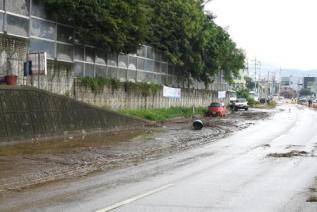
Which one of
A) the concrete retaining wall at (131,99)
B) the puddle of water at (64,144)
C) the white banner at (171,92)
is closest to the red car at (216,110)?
the concrete retaining wall at (131,99)

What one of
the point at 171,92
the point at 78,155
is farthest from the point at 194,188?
the point at 171,92

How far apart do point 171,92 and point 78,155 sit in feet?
107

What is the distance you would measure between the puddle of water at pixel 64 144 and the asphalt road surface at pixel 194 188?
438cm

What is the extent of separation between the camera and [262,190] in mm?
12273

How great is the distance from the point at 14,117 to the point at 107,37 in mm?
13434

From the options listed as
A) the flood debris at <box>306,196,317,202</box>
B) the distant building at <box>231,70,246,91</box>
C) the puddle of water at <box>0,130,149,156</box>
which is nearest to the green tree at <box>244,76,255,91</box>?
the distant building at <box>231,70,246,91</box>

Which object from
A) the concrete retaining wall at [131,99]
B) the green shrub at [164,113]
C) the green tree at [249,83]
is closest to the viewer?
the concrete retaining wall at [131,99]

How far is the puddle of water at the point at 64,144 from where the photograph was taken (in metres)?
19.7

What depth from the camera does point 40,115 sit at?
24.1 m

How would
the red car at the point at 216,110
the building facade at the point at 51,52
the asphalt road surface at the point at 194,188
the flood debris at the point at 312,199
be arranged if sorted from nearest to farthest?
the asphalt road surface at the point at 194,188
the flood debris at the point at 312,199
the building facade at the point at 51,52
the red car at the point at 216,110

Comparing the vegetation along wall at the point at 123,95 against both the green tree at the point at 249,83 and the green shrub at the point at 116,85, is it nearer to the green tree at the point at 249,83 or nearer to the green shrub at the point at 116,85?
the green shrub at the point at 116,85

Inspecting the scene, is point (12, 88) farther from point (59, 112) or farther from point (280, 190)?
point (280, 190)

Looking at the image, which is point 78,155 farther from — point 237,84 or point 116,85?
point 237,84

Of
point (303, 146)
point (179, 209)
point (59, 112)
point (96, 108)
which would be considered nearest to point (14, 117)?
point (59, 112)
